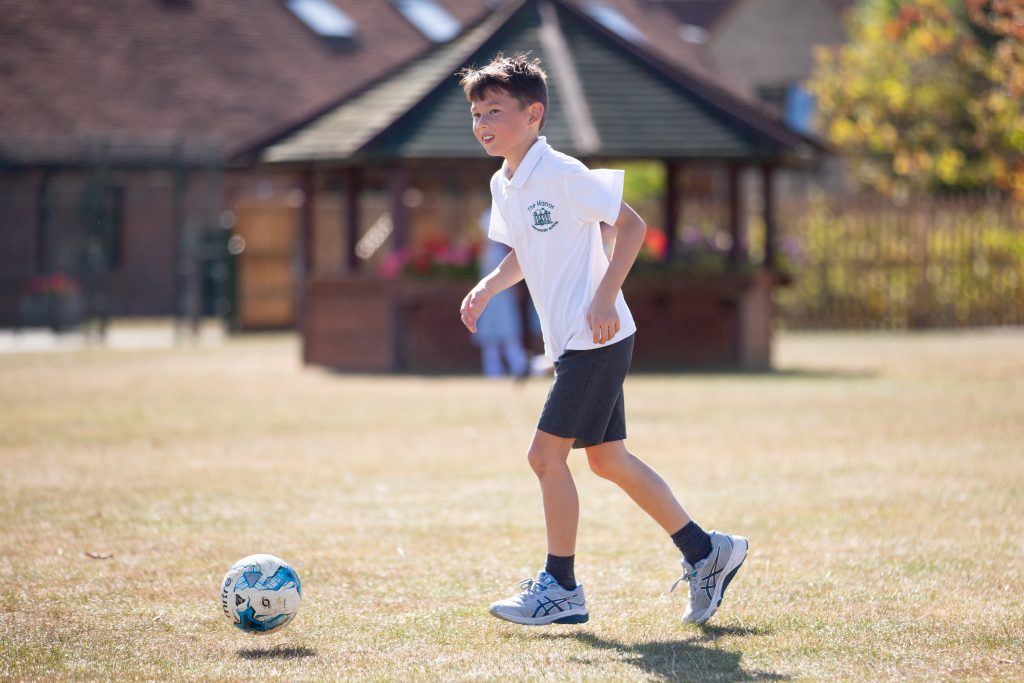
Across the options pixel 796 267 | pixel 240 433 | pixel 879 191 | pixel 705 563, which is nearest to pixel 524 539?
pixel 705 563

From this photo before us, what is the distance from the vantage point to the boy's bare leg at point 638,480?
18.4 feet

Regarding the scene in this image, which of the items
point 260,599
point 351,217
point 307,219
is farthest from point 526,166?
point 307,219

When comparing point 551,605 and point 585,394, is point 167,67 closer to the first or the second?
point 585,394

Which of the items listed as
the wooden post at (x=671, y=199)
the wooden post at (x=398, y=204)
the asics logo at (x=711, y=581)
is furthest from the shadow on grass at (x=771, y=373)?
the asics logo at (x=711, y=581)

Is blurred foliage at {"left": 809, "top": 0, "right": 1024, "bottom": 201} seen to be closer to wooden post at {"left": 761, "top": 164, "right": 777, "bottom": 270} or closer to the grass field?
wooden post at {"left": 761, "top": 164, "right": 777, "bottom": 270}

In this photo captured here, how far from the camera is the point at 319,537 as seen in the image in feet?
24.2

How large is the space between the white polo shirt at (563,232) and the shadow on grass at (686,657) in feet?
3.37

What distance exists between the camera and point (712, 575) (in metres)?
5.54

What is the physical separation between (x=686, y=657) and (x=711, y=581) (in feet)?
1.96

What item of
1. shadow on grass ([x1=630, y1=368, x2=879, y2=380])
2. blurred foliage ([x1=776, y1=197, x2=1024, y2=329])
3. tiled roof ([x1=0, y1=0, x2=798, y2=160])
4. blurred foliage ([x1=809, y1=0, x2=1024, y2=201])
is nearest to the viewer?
shadow on grass ([x1=630, y1=368, x2=879, y2=380])

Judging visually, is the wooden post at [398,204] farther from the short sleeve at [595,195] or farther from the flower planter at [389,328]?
the short sleeve at [595,195]

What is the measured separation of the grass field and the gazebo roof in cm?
499

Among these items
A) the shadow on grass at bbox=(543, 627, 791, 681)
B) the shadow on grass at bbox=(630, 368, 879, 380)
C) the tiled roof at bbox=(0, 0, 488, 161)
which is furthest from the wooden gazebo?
the shadow on grass at bbox=(543, 627, 791, 681)

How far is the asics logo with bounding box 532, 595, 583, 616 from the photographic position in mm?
5426
